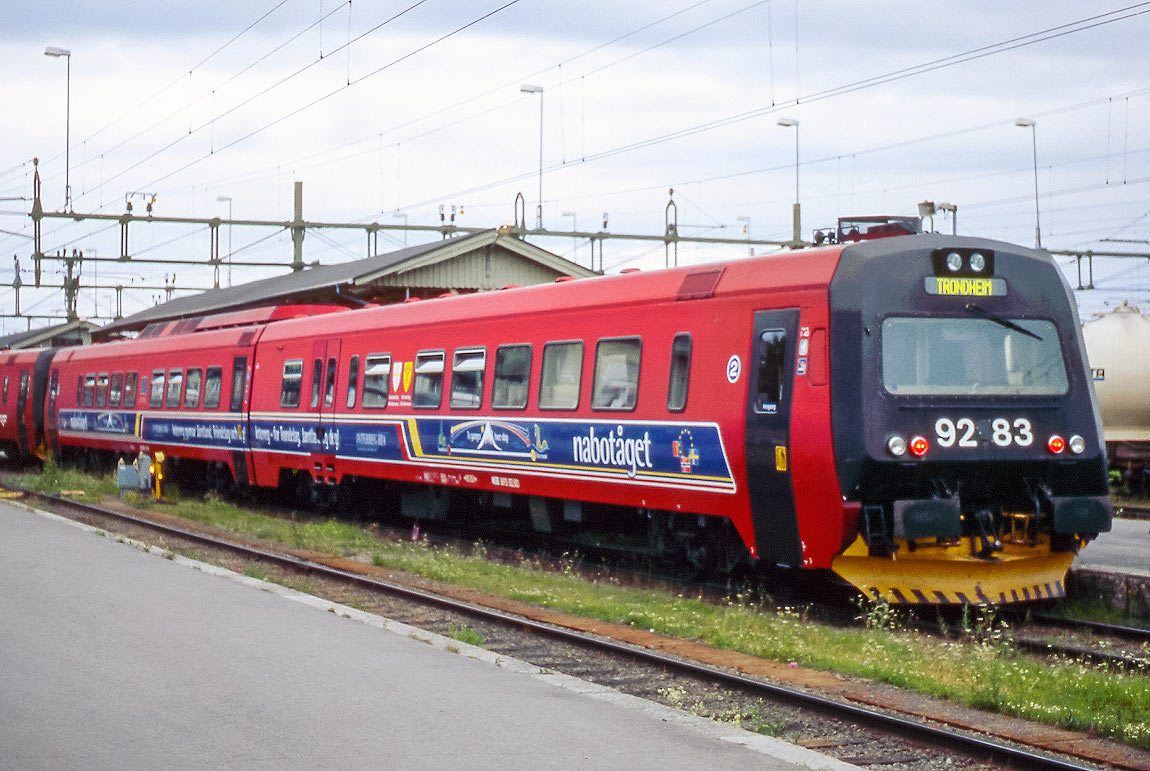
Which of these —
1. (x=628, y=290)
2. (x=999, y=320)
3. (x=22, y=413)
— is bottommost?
(x=22, y=413)

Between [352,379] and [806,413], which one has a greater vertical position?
[352,379]

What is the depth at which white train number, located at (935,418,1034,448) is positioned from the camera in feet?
37.9

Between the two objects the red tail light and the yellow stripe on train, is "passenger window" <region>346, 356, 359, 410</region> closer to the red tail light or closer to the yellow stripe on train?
the yellow stripe on train

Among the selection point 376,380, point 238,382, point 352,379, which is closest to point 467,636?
point 376,380

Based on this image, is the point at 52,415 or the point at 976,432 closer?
the point at 976,432

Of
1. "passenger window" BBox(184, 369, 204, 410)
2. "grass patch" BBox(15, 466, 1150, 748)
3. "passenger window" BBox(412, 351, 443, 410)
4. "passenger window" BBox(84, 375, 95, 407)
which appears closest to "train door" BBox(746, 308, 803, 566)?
"grass patch" BBox(15, 466, 1150, 748)

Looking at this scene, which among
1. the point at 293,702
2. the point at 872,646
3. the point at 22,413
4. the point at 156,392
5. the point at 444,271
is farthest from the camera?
the point at 22,413

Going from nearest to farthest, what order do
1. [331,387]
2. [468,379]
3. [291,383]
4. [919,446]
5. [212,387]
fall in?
[919,446], [468,379], [331,387], [291,383], [212,387]

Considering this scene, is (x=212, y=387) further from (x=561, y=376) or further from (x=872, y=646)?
(x=872, y=646)

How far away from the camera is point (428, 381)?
59.9 ft

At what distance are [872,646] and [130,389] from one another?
74.1 feet

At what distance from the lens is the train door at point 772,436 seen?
11.9 metres

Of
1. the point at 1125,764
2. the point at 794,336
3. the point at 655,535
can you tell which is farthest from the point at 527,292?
the point at 1125,764

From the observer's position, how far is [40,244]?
117 ft
